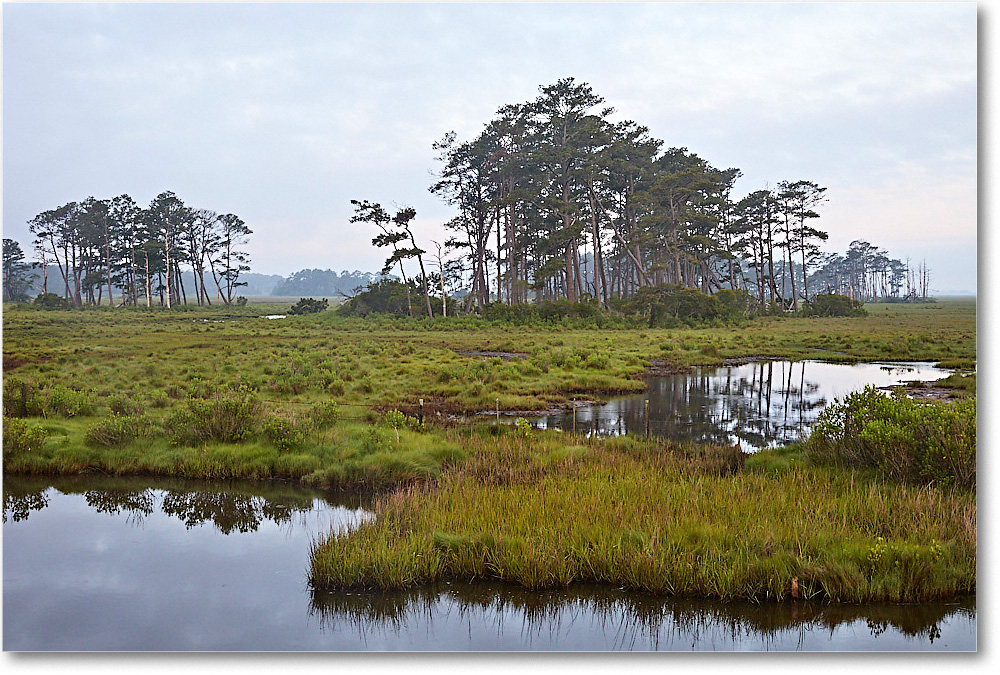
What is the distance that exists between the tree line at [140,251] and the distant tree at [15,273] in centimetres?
25

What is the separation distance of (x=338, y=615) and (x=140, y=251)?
5082mm

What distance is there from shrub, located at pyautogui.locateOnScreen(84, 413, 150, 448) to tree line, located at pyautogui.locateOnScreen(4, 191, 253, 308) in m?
1.22

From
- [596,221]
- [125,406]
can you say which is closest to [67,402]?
[125,406]

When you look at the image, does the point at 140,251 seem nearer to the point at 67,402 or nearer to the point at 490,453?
the point at 67,402

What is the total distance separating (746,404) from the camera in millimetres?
8961

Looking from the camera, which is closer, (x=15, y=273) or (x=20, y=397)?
(x=15, y=273)

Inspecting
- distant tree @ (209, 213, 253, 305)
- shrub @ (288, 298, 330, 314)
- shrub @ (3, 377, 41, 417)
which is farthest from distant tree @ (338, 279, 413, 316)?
shrub @ (3, 377, 41, 417)

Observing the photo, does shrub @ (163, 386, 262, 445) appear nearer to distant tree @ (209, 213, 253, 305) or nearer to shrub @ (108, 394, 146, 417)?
shrub @ (108, 394, 146, 417)

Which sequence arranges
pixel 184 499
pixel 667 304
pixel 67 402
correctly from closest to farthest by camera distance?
1. pixel 184 499
2. pixel 67 402
3. pixel 667 304

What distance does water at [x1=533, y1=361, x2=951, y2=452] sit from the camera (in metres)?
7.50

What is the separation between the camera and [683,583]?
412 centimetres

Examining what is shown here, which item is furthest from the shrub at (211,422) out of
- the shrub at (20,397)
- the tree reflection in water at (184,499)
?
the shrub at (20,397)

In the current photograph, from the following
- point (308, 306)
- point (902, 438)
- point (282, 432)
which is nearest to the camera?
point (902, 438)

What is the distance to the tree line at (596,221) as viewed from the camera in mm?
7660
